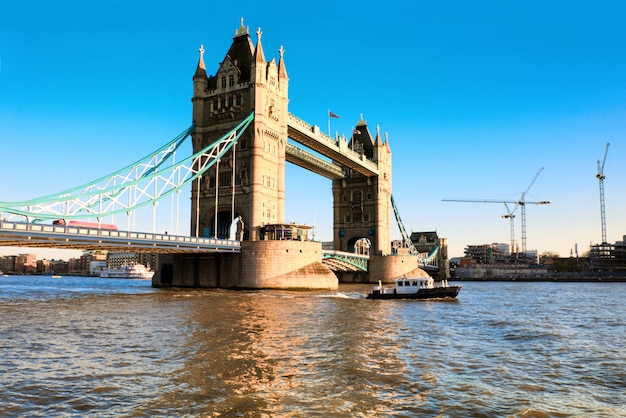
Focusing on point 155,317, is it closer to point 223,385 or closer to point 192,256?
point 223,385

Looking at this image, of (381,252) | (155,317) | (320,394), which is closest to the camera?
(320,394)

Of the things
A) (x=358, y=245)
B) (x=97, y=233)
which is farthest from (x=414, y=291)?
(x=358, y=245)

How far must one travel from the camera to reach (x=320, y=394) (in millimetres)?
14094

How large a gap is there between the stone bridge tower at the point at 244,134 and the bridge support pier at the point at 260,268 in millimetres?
4274

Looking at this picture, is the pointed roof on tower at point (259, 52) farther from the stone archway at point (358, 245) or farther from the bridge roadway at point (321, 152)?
the stone archway at point (358, 245)

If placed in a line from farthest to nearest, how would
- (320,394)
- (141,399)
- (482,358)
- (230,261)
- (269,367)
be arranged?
(230,261) < (482,358) < (269,367) < (320,394) < (141,399)

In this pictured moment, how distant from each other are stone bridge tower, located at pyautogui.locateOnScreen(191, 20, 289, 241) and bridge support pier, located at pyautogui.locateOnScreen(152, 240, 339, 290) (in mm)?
4274

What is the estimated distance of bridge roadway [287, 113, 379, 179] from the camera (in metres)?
80.4

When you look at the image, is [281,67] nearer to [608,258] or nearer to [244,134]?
[244,134]

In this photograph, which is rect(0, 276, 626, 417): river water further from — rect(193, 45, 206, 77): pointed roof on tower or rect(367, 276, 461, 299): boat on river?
rect(193, 45, 206, 77): pointed roof on tower

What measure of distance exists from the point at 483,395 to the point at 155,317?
22557mm

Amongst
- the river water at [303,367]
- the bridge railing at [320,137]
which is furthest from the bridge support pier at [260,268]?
the river water at [303,367]

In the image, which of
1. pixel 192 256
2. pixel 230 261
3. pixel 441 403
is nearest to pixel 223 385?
pixel 441 403

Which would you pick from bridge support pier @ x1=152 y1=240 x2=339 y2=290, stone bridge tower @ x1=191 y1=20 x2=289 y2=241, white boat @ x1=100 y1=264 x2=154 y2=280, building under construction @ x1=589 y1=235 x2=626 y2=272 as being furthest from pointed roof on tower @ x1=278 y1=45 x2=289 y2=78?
building under construction @ x1=589 y1=235 x2=626 y2=272
